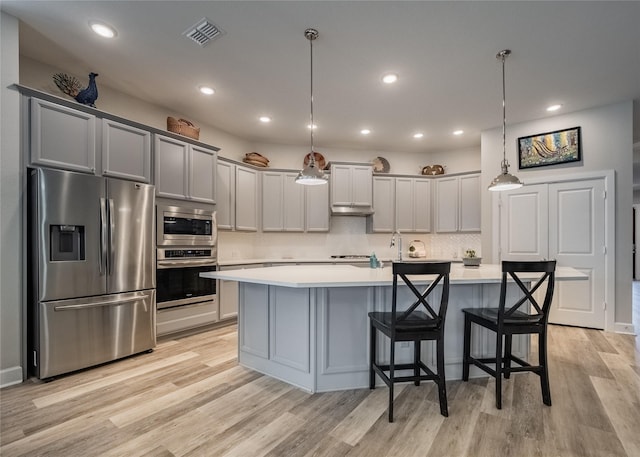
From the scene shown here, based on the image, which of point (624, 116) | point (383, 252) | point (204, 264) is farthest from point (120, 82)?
point (624, 116)

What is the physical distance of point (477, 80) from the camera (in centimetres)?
342

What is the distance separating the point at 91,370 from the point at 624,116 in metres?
6.68

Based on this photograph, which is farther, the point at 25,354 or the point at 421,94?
the point at 421,94

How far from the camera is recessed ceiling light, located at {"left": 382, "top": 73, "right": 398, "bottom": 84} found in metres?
3.31

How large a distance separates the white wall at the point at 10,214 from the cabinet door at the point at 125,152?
0.65 meters

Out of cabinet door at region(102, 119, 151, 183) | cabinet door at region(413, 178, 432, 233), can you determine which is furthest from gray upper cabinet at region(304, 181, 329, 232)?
cabinet door at region(102, 119, 151, 183)

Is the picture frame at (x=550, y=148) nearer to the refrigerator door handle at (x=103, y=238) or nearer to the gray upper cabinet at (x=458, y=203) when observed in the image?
the gray upper cabinet at (x=458, y=203)

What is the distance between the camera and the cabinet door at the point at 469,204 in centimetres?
539

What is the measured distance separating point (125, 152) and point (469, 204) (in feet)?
17.0

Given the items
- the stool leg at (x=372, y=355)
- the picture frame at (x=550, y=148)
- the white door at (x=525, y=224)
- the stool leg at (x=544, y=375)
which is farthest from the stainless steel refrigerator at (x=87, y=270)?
the picture frame at (x=550, y=148)

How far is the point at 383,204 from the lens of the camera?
18.7ft

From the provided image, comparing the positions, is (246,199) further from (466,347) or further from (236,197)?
(466,347)

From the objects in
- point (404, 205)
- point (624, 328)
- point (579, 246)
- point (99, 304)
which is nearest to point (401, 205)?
point (404, 205)

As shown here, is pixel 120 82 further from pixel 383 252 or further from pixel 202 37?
pixel 383 252
